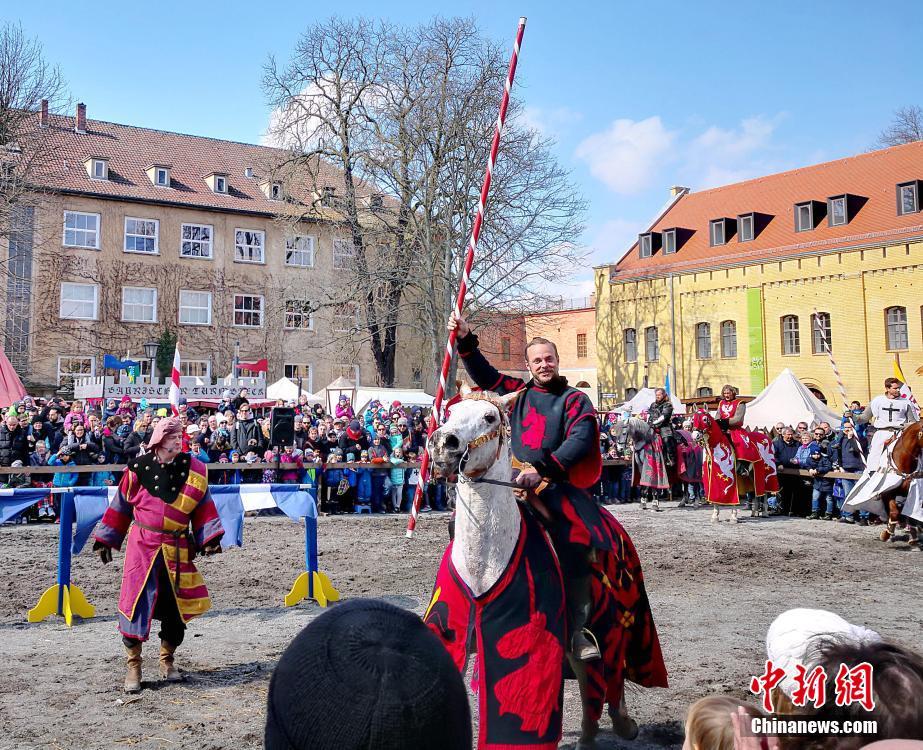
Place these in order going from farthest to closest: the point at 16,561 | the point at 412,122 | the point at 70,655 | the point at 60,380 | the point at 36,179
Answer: the point at 60,380 < the point at 412,122 < the point at 36,179 < the point at 16,561 < the point at 70,655

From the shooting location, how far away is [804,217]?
119 feet

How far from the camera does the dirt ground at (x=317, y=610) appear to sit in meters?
5.11

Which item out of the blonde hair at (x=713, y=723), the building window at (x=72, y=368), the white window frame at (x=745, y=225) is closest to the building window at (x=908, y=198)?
the white window frame at (x=745, y=225)

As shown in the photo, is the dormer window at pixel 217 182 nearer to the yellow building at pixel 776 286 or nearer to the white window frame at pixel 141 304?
the white window frame at pixel 141 304

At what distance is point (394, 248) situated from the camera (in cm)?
3167

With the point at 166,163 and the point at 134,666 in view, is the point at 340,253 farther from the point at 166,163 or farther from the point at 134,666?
the point at 134,666

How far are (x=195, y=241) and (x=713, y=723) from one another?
1611 inches

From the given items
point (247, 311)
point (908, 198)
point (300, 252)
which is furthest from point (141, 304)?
point (908, 198)

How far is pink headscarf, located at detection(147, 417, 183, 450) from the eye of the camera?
20.1ft

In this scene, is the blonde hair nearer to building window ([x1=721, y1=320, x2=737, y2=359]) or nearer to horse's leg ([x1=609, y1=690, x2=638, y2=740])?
horse's leg ([x1=609, y1=690, x2=638, y2=740])

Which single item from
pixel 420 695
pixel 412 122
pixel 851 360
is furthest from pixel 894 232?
pixel 420 695

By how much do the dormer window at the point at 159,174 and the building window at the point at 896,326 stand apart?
32.7m

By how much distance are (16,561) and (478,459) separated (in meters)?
8.90

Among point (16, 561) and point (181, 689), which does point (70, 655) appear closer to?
point (181, 689)
